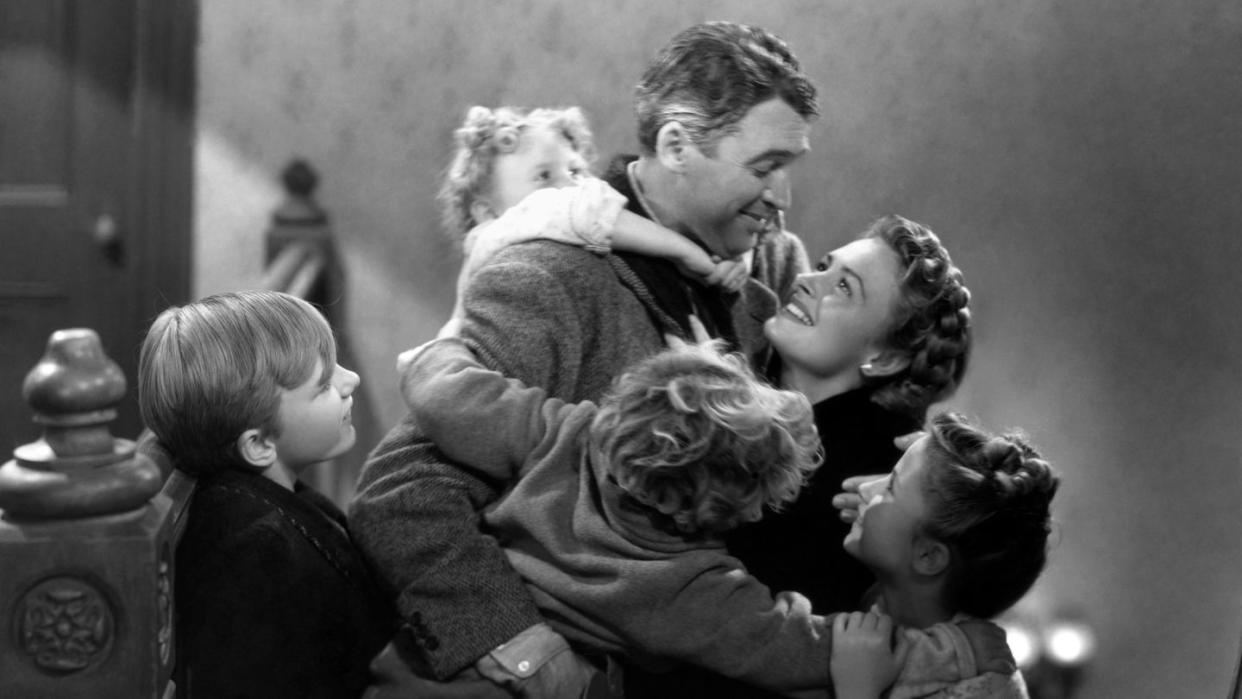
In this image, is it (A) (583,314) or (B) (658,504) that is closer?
(B) (658,504)

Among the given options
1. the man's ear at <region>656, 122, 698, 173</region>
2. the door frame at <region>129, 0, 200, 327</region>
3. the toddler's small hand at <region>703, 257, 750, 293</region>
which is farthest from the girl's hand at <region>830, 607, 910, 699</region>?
the door frame at <region>129, 0, 200, 327</region>

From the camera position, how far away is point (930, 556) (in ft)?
5.66

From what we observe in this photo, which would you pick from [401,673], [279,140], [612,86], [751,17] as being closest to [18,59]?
[279,140]

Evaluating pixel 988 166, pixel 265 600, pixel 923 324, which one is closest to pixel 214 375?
pixel 265 600

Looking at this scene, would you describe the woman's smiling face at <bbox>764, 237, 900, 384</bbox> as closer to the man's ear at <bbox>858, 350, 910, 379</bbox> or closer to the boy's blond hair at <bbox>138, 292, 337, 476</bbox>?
the man's ear at <bbox>858, 350, 910, 379</bbox>

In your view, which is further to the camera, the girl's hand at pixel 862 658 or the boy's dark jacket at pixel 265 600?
the girl's hand at pixel 862 658

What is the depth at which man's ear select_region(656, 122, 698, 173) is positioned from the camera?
1939 millimetres

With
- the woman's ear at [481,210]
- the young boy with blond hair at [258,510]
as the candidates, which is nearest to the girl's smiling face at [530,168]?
the woman's ear at [481,210]

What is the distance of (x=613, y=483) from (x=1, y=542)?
0.65m

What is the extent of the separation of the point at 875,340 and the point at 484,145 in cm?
99

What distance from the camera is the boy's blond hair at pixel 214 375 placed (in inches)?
62.7

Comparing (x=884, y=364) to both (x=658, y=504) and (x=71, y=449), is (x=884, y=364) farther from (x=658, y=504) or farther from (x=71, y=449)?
(x=71, y=449)

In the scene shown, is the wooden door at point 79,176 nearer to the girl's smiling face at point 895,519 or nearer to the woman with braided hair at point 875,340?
the woman with braided hair at point 875,340

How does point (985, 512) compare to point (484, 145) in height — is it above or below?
below
